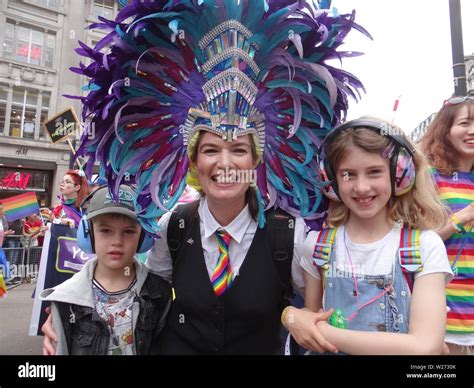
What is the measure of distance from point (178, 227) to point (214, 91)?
2.13 feet

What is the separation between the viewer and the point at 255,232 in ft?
5.22

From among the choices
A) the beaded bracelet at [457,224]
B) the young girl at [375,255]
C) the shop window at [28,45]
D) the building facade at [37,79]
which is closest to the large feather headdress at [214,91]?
the young girl at [375,255]

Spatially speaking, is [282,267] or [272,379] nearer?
[272,379]

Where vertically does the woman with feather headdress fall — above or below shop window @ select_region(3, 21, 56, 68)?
below

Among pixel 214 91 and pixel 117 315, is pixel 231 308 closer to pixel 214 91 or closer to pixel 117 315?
pixel 117 315

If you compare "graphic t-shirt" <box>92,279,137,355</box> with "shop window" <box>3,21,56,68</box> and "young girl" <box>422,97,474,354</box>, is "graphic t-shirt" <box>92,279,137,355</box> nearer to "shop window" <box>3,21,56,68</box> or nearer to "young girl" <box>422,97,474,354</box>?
"young girl" <box>422,97,474,354</box>

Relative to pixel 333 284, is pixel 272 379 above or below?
below

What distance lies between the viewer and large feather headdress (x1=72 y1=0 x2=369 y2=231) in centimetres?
150

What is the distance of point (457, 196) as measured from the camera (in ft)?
6.05

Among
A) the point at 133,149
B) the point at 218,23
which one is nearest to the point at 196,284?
the point at 133,149

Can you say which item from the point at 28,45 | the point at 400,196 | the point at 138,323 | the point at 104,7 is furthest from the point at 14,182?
the point at 104,7

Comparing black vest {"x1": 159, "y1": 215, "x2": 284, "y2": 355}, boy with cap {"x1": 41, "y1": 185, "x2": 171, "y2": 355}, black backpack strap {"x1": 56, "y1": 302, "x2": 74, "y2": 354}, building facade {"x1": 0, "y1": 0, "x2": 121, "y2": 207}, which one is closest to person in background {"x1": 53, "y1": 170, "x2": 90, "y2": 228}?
boy with cap {"x1": 41, "y1": 185, "x2": 171, "y2": 355}

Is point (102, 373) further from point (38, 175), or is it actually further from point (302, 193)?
point (38, 175)

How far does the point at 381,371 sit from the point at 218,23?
1.52 metres
